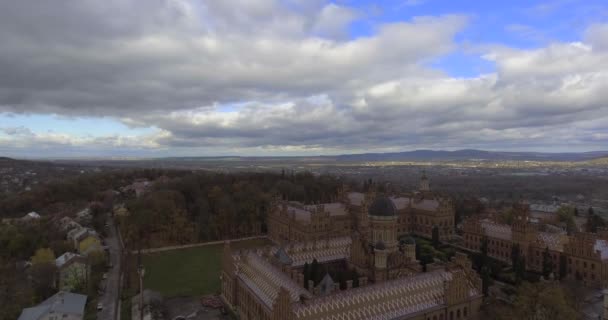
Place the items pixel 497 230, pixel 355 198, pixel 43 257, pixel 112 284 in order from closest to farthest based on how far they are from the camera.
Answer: pixel 43 257, pixel 112 284, pixel 497 230, pixel 355 198

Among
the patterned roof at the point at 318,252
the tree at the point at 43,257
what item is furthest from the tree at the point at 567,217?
the tree at the point at 43,257

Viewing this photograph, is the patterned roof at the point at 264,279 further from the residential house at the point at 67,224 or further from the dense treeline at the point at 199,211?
the residential house at the point at 67,224

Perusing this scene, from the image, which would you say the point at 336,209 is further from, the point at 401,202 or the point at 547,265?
the point at 547,265

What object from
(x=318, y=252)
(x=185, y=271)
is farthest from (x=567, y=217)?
(x=185, y=271)

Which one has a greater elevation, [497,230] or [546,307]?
[497,230]

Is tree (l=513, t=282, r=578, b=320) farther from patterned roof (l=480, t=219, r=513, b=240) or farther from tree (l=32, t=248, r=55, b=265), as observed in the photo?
tree (l=32, t=248, r=55, b=265)

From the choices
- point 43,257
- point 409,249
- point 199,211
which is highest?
point 409,249

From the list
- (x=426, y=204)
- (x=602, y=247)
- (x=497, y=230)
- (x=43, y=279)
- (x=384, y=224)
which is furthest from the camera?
(x=426, y=204)
